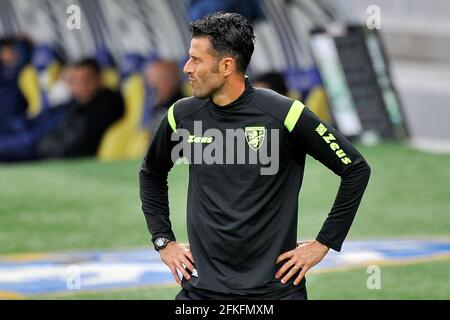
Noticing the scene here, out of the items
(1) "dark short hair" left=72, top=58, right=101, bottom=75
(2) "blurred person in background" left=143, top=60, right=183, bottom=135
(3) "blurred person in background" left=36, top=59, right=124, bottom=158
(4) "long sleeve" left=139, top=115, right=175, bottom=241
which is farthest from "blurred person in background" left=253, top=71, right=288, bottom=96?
(4) "long sleeve" left=139, top=115, right=175, bottom=241

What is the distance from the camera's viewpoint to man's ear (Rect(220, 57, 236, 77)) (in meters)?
6.07

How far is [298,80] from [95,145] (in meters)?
4.81

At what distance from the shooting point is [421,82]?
28453mm

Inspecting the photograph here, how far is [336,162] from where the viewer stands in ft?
19.9

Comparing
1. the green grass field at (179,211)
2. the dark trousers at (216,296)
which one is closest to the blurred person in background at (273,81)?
the green grass field at (179,211)

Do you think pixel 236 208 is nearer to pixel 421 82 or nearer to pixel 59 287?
pixel 59 287

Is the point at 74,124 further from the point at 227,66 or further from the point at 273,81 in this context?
the point at 227,66

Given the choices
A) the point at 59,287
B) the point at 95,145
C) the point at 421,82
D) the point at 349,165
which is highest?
the point at 421,82

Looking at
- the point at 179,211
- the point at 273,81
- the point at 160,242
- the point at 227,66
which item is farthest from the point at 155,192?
the point at 273,81

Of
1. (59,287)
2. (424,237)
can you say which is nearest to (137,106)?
(424,237)

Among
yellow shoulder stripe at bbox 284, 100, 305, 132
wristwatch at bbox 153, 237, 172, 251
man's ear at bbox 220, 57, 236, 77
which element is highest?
man's ear at bbox 220, 57, 236, 77

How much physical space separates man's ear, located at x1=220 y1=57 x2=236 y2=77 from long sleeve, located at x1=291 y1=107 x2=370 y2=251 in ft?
1.48

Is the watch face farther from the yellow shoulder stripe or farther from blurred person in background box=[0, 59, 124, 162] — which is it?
blurred person in background box=[0, 59, 124, 162]

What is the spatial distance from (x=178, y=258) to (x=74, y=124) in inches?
610
